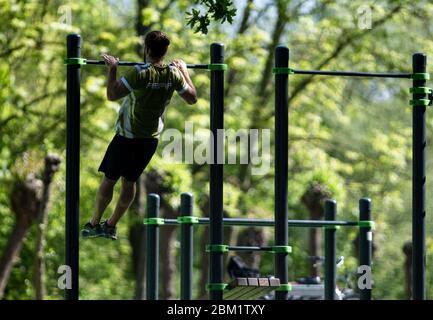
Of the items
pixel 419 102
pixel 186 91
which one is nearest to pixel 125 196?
pixel 186 91

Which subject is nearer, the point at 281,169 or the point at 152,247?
the point at 281,169

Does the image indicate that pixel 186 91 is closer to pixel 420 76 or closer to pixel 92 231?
pixel 92 231

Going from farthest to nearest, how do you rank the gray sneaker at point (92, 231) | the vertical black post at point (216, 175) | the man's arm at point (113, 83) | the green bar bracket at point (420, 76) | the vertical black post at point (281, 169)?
the green bar bracket at point (420, 76) < the vertical black post at point (281, 169) < the gray sneaker at point (92, 231) < the vertical black post at point (216, 175) < the man's arm at point (113, 83)

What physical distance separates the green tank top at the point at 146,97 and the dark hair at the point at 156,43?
10cm

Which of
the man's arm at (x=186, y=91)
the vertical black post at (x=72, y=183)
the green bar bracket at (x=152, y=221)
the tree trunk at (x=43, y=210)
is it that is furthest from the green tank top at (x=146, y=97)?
the tree trunk at (x=43, y=210)

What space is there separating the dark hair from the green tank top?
100 millimetres

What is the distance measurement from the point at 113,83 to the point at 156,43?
448 mm

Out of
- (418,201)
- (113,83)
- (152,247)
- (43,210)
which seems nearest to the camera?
(113,83)

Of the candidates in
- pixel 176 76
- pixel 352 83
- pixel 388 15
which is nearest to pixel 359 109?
pixel 352 83

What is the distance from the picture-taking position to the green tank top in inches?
447

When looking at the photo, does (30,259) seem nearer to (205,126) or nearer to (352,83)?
(205,126)

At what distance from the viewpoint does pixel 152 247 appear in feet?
50.2

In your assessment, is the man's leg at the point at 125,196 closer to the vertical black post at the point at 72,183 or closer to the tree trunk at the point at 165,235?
the vertical black post at the point at 72,183

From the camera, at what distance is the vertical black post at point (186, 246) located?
14.9m
